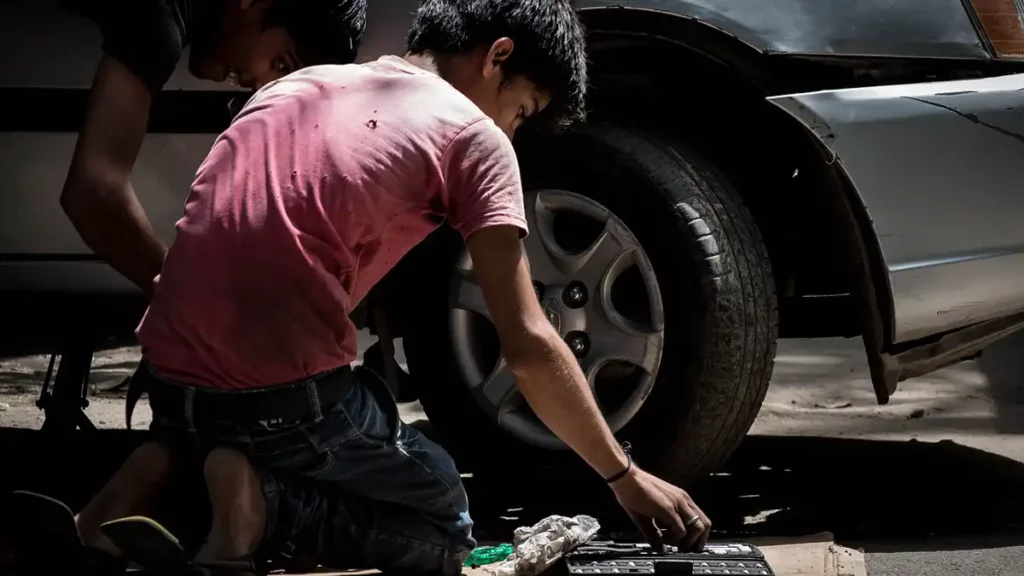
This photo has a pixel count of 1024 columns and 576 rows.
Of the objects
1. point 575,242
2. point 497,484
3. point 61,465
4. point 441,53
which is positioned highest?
point 441,53

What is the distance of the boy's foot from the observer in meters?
2.02

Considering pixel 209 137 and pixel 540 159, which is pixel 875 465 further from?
pixel 209 137

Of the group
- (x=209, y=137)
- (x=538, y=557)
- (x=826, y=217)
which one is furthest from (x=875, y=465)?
→ (x=209, y=137)

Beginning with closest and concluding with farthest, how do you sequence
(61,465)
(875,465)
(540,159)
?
(540,159) < (61,465) < (875,465)

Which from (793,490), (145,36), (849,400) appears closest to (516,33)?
(145,36)

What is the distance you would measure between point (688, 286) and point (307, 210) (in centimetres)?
114

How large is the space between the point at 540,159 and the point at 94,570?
148cm

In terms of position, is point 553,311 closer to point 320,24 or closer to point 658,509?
point 320,24

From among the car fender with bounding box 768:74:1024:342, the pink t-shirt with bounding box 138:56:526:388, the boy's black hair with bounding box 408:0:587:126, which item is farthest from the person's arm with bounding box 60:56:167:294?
the car fender with bounding box 768:74:1024:342

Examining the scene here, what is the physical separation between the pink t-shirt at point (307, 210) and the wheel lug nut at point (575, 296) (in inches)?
36.3

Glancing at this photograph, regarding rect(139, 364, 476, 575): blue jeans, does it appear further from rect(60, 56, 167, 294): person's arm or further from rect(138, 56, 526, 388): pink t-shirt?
rect(60, 56, 167, 294): person's arm

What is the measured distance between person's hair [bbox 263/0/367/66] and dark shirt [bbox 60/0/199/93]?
19 cm

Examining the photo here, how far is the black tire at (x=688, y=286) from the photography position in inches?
115

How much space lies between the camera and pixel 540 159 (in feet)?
10.3
